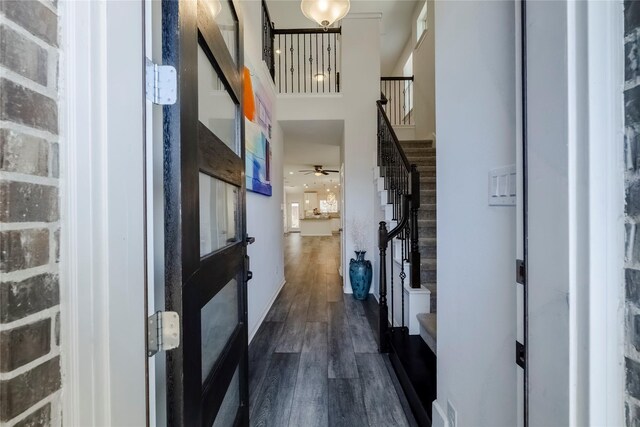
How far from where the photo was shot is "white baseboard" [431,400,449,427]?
119 centimetres

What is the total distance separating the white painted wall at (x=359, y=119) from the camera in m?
3.85

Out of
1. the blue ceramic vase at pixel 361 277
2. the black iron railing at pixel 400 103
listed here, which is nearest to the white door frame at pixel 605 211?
the blue ceramic vase at pixel 361 277

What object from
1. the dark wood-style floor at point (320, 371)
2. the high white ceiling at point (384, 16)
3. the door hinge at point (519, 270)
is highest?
the high white ceiling at point (384, 16)

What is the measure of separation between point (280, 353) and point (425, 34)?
212 inches

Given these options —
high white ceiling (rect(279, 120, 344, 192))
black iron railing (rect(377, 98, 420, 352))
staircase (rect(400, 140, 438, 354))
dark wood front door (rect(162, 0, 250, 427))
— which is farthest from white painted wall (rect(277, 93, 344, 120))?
dark wood front door (rect(162, 0, 250, 427))

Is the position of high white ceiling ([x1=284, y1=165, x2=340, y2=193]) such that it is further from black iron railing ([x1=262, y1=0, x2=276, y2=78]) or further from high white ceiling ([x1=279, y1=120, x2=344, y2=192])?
black iron railing ([x1=262, y1=0, x2=276, y2=78])

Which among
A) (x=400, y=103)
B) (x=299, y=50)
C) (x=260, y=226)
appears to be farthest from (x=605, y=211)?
(x=400, y=103)

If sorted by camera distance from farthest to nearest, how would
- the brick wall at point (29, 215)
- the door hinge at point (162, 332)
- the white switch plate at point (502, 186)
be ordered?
the white switch plate at point (502, 186) < the door hinge at point (162, 332) < the brick wall at point (29, 215)

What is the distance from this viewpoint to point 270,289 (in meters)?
3.25

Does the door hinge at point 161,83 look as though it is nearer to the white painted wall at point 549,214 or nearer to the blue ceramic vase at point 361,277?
the white painted wall at point 549,214

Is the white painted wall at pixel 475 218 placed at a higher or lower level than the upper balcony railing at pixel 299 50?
lower

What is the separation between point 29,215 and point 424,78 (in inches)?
215

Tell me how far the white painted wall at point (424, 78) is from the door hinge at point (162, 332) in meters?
4.55

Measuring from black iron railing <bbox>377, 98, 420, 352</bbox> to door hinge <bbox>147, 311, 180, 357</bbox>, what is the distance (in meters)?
1.77
